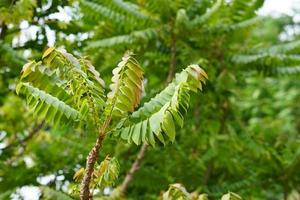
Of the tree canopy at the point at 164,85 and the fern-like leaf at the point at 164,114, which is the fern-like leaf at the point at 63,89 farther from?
the tree canopy at the point at 164,85

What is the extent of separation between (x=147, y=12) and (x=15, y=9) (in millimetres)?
1414

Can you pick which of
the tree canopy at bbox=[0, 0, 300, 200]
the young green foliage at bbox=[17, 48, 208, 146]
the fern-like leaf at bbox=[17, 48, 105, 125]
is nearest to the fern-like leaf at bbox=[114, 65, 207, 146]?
the young green foliage at bbox=[17, 48, 208, 146]

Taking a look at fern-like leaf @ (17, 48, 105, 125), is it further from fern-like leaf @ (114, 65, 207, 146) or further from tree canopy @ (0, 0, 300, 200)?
tree canopy @ (0, 0, 300, 200)

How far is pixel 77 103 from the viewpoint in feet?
6.95

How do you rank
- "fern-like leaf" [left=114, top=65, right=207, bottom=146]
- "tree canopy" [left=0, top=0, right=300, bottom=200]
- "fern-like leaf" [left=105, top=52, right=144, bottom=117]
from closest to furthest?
1. "fern-like leaf" [left=114, top=65, right=207, bottom=146]
2. "fern-like leaf" [left=105, top=52, right=144, bottom=117]
3. "tree canopy" [left=0, top=0, right=300, bottom=200]

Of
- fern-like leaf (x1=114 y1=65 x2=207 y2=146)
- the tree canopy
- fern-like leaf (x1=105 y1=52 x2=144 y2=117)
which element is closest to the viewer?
fern-like leaf (x1=114 y1=65 x2=207 y2=146)

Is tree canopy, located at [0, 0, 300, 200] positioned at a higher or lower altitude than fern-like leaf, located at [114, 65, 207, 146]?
lower

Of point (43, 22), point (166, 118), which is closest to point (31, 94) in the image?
point (166, 118)

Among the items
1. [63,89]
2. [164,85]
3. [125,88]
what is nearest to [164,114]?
[125,88]

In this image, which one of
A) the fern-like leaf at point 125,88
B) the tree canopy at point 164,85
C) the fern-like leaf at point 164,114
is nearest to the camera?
the fern-like leaf at point 164,114

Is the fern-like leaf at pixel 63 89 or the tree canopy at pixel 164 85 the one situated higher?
the fern-like leaf at pixel 63 89

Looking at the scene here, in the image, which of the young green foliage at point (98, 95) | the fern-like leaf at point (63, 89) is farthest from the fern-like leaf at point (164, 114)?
the fern-like leaf at point (63, 89)

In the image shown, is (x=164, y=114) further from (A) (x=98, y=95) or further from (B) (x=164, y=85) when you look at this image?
(B) (x=164, y=85)

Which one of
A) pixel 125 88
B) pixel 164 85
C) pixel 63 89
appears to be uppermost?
pixel 125 88
